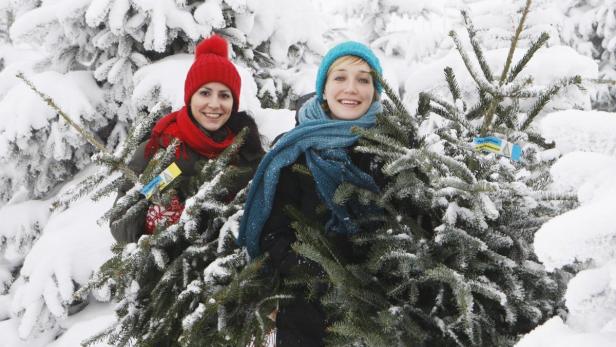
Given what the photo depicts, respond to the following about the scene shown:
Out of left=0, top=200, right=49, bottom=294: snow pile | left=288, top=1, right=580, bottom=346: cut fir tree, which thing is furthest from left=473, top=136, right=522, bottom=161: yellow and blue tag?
left=0, top=200, right=49, bottom=294: snow pile

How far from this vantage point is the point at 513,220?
5.47ft

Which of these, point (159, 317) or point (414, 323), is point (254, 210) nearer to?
point (159, 317)

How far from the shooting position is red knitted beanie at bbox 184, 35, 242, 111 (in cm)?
314

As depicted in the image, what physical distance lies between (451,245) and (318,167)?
2.23 ft

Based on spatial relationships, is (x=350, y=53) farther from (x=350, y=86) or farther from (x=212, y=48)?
(x=212, y=48)

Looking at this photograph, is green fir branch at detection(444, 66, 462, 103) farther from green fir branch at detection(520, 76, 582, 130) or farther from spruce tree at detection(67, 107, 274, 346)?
spruce tree at detection(67, 107, 274, 346)

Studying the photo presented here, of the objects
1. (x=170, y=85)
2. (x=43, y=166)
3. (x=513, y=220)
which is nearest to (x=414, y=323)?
(x=513, y=220)

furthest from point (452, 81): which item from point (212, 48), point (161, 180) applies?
point (212, 48)

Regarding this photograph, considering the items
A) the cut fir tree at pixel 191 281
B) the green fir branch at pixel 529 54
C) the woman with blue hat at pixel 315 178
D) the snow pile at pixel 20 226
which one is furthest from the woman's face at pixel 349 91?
the snow pile at pixel 20 226

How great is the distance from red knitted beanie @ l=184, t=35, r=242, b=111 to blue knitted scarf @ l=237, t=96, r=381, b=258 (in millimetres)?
1066

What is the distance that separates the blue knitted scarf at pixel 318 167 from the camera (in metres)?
1.97

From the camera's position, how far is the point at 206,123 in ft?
10.2

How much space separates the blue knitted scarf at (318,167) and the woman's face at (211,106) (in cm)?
97

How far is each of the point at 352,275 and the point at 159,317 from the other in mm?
1069
